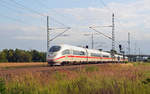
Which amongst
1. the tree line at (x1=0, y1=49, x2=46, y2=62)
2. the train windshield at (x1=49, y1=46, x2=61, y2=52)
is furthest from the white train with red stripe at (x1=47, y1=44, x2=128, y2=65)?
the tree line at (x1=0, y1=49, x2=46, y2=62)

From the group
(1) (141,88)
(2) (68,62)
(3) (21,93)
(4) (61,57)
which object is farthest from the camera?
(2) (68,62)

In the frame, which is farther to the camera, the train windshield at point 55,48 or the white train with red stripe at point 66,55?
the train windshield at point 55,48

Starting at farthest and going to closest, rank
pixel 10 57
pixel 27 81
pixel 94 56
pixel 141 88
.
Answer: pixel 10 57 < pixel 94 56 < pixel 27 81 < pixel 141 88

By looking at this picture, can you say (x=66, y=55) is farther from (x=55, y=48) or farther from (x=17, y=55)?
(x=17, y=55)

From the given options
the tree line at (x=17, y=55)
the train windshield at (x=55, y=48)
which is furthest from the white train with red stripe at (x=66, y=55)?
the tree line at (x=17, y=55)

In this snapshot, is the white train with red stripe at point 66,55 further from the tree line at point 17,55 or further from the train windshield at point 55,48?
the tree line at point 17,55

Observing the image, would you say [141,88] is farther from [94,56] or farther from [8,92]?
[94,56]

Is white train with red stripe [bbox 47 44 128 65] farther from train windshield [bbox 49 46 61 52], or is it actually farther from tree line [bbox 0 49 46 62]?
tree line [bbox 0 49 46 62]

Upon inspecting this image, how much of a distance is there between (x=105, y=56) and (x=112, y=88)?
166 feet

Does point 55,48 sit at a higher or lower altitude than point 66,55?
higher

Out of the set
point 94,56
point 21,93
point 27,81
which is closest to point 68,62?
point 94,56

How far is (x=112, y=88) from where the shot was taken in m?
8.78

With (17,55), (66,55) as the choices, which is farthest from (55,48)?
(17,55)

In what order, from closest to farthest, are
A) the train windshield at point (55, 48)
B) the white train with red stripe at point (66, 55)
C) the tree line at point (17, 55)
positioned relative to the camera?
the white train with red stripe at point (66, 55) → the train windshield at point (55, 48) → the tree line at point (17, 55)
